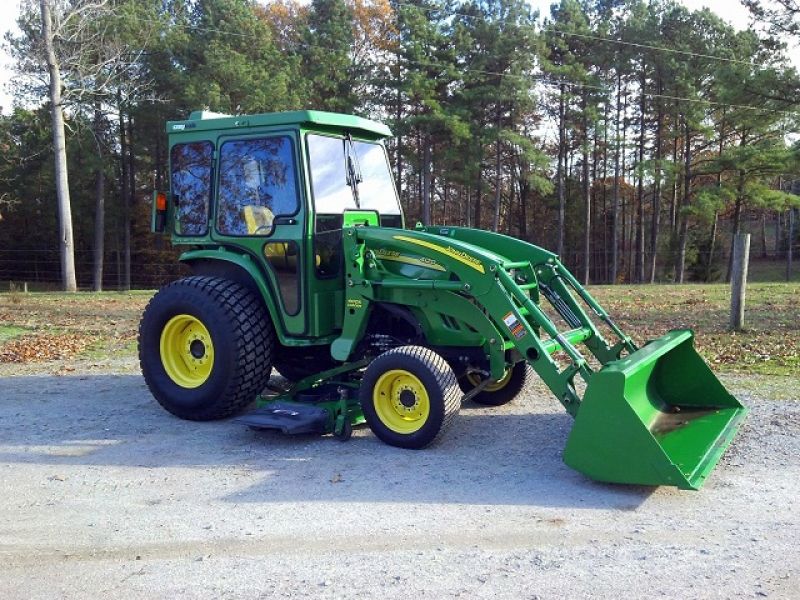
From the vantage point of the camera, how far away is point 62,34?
24.2 meters

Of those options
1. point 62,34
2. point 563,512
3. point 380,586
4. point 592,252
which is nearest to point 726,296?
point 563,512

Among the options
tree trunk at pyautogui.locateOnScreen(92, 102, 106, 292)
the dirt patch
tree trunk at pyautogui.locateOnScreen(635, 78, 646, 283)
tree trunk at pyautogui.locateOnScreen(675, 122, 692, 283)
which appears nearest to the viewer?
the dirt patch

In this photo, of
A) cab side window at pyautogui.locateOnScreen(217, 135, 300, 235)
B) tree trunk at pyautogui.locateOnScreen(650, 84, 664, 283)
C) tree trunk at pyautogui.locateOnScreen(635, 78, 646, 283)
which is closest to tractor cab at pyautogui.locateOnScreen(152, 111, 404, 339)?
cab side window at pyautogui.locateOnScreen(217, 135, 300, 235)

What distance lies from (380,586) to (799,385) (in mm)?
6033

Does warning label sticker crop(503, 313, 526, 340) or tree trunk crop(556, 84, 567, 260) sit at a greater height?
tree trunk crop(556, 84, 567, 260)

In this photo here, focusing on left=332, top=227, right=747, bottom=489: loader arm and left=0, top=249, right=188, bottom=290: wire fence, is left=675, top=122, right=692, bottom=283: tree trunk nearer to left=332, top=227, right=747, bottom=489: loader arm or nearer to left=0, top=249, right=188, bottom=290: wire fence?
left=0, top=249, right=188, bottom=290: wire fence

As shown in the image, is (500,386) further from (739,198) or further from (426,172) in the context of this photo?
(739,198)

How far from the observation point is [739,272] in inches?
428

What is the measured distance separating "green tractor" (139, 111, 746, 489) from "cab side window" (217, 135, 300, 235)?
1cm

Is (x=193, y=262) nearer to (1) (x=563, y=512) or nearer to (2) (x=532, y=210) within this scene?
(1) (x=563, y=512)

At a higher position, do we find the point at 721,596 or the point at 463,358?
the point at 463,358

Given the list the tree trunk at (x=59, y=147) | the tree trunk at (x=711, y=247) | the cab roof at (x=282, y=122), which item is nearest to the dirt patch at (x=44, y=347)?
the cab roof at (x=282, y=122)

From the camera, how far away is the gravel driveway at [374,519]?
364cm

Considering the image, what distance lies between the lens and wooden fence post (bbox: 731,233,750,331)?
10906 mm
